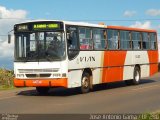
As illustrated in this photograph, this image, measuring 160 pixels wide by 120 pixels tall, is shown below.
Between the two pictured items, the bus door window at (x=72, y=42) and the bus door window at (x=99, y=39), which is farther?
the bus door window at (x=99, y=39)

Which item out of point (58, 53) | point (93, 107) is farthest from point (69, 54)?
point (93, 107)

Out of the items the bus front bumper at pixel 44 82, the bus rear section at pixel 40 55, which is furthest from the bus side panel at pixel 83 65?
the bus rear section at pixel 40 55

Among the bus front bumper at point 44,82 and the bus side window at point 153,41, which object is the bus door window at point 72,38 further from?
the bus side window at point 153,41

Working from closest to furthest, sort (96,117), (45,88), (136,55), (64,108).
→ (96,117) < (64,108) < (45,88) < (136,55)

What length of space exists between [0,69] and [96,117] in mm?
17216

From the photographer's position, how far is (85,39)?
21516mm

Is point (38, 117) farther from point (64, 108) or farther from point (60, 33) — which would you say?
point (60, 33)

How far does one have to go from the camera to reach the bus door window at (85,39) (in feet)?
69.4

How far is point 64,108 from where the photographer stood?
15500 mm

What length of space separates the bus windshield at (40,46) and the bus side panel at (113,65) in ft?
13.2

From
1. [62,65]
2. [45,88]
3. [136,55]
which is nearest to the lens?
[62,65]

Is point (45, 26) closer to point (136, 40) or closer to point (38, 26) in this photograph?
point (38, 26)

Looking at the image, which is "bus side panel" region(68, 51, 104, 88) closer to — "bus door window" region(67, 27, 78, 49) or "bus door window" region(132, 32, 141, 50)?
"bus door window" region(67, 27, 78, 49)

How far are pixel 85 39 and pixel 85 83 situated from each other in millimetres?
1892
